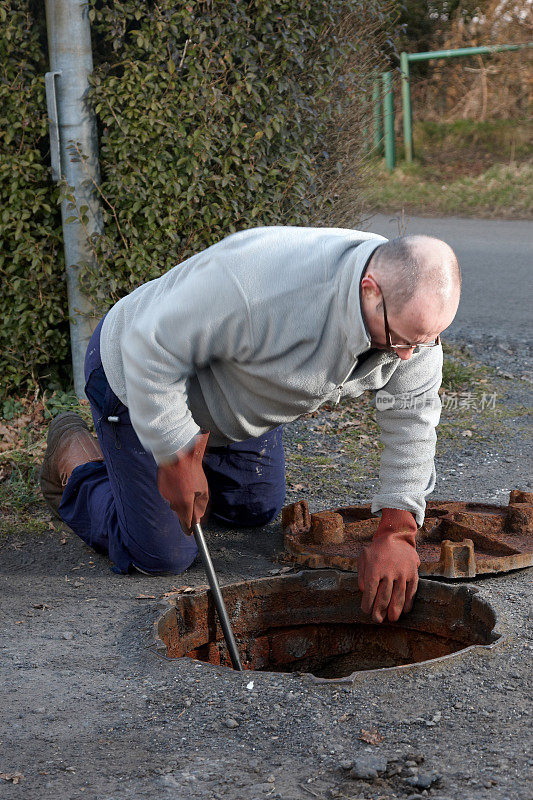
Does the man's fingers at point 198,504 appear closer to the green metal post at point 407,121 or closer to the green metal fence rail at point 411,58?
the green metal fence rail at point 411,58

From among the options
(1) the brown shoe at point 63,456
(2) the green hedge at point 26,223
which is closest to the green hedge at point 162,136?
(2) the green hedge at point 26,223

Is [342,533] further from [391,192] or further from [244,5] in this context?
[391,192]

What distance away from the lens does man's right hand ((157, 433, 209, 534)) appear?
122 inches

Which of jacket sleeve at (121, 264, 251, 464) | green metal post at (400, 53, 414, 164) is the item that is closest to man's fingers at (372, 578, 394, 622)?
jacket sleeve at (121, 264, 251, 464)

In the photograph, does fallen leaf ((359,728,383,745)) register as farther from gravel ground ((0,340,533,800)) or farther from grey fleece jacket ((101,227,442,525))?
grey fleece jacket ((101,227,442,525))

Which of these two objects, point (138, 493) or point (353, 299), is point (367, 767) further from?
point (138, 493)

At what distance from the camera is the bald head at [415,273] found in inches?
102

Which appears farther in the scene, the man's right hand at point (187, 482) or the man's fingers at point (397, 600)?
the man's fingers at point (397, 600)

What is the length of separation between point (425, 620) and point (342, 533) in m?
0.55

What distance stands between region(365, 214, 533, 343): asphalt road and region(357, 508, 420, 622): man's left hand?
3112mm

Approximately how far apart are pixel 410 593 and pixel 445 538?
560 mm

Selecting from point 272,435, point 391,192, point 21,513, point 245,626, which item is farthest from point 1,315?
point 391,192

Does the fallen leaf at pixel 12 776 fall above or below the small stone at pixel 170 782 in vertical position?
below

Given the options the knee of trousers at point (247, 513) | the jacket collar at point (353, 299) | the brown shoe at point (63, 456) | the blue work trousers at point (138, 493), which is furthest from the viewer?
the brown shoe at point (63, 456)
